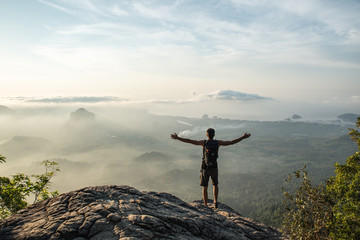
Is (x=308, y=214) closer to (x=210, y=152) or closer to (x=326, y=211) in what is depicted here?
(x=326, y=211)

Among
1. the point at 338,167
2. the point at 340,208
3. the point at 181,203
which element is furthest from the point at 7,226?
the point at 338,167

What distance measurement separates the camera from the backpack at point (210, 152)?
38.0ft

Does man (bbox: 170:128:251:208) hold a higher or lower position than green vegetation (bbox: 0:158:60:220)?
higher

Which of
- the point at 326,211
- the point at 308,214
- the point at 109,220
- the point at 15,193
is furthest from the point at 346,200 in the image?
the point at 15,193

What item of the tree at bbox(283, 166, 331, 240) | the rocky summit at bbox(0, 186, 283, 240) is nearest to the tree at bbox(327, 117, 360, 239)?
the tree at bbox(283, 166, 331, 240)

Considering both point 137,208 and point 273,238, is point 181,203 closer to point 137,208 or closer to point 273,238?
point 137,208

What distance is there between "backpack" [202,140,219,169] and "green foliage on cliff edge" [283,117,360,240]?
3.85 metres

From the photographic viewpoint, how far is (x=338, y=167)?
13.0 m

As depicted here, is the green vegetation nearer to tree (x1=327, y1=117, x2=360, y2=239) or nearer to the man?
the man

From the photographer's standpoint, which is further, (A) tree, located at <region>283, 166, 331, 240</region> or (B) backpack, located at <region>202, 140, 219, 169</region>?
(B) backpack, located at <region>202, 140, 219, 169</region>

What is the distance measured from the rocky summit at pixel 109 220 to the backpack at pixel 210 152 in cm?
299

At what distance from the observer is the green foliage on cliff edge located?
9.68 meters

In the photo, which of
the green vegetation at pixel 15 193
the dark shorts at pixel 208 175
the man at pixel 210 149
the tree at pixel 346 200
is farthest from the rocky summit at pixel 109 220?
the green vegetation at pixel 15 193

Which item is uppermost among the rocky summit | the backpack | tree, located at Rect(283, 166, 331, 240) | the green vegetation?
the backpack
